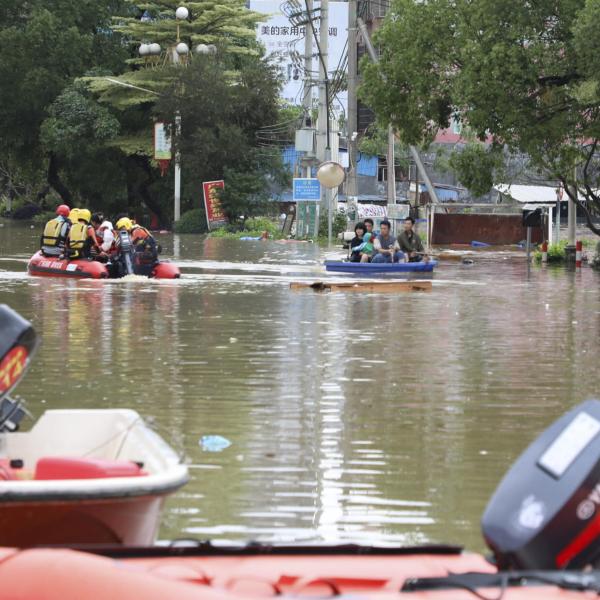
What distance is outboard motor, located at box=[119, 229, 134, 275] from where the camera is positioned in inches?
1111

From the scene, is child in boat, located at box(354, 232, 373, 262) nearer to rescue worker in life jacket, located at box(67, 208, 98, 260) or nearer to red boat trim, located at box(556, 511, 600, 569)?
rescue worker in life jacket, located at box(67, 208, 98, 260)

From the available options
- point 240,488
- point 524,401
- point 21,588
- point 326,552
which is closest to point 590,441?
point 326,552

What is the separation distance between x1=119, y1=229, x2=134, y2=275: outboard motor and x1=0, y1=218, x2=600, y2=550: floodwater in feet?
4.95

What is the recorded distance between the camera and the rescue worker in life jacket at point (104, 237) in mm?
29188

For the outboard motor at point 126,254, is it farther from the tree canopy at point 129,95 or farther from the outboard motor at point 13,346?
the tree canopy at point 129,95

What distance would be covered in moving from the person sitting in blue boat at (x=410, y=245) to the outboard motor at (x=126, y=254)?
5.88m

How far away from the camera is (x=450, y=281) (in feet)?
96.1

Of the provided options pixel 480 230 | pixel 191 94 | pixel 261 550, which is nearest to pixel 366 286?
pixel 261 550

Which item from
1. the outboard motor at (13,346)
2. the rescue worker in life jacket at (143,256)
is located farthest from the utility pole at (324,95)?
the outboard motor at (13,346)

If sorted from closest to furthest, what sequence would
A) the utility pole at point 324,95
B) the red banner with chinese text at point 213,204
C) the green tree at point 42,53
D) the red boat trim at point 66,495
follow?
the red boat trim at point 66,495
the utility pole at point 324,95
the red banner with chinese text at point 213,204
the green tree at point 42,53

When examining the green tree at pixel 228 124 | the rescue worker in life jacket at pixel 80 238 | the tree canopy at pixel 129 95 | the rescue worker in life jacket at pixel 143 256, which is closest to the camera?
the rescue worker in life jacket at pixel 143 256

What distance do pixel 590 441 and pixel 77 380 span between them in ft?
28.9

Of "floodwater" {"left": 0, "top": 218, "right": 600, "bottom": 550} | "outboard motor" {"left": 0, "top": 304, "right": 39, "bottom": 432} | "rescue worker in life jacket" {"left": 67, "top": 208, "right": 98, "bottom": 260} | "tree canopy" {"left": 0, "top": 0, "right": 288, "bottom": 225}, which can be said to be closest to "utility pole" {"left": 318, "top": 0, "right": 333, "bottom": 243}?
"tree canopy" {"left": 0, "top": 0, "right": 288, "bottom": 225}

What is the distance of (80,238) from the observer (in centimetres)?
2878
